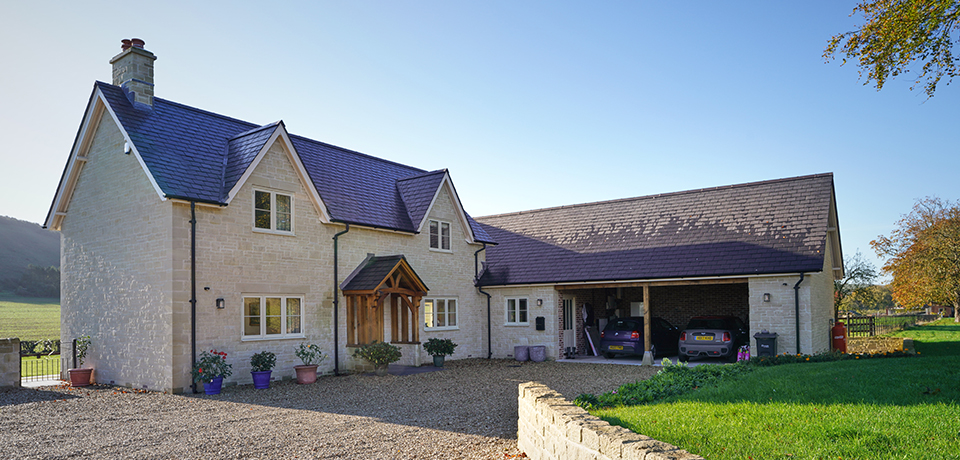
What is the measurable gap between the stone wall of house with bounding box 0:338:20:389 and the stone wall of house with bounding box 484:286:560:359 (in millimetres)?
14337

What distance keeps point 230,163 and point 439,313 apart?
8915 millimetres

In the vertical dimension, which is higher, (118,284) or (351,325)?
(118,284)

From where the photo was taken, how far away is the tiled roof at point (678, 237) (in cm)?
1925

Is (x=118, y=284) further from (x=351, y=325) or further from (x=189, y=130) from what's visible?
(x=351, y=325)

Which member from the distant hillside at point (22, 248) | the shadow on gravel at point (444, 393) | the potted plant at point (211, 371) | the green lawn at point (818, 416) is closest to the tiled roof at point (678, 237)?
the shadow on gravel at point (444, 393)

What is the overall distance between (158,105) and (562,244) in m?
14.4

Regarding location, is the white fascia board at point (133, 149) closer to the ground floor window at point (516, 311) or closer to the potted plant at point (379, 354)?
the potted plant at point (379, 354)

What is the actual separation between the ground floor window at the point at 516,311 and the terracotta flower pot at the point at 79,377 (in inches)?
521

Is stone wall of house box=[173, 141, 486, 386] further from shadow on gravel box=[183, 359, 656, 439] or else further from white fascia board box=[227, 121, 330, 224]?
shadow on gravel box=[183, 359, 656, 439]

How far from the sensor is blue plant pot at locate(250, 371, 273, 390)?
15000 millimetres

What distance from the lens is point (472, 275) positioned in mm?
23938

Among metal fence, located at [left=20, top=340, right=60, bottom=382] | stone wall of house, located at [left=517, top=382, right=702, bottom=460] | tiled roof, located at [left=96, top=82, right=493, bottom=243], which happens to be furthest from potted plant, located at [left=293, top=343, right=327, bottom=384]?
stone wall of house, located at [left=517, top=382, right=702, bottom=460]

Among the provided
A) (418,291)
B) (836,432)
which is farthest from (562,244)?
(836,432)

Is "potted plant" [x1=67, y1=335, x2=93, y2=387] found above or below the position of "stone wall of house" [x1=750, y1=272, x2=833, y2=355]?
below
